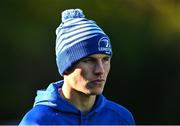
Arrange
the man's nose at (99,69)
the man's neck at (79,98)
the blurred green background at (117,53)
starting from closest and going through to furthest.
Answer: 1. the man's nose at (99,69)
2. the man's neck at (79,98)
3. the blurred green background at (117,53)

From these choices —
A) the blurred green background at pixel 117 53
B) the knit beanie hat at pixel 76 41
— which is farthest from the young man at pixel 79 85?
the blurred green background at pixel 117 53

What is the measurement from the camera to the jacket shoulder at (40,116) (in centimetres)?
390

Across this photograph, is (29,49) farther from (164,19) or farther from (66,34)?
(66,34)

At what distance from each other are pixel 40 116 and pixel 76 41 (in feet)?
1.58

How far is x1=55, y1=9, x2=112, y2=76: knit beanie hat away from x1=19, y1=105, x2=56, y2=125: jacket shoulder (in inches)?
9.7

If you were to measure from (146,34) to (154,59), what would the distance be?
1.20ft

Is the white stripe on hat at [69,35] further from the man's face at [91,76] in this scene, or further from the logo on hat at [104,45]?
the man's face at [91,76]

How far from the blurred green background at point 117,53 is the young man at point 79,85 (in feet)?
17.0

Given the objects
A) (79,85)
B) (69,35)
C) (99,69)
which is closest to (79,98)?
(79,85)

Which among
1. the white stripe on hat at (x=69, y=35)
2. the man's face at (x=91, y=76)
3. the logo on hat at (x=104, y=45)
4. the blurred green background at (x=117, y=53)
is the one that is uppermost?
the white stripe on hat at (x=69, y=35)

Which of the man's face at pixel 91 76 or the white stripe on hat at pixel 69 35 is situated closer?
the man's face at pixel 91 76

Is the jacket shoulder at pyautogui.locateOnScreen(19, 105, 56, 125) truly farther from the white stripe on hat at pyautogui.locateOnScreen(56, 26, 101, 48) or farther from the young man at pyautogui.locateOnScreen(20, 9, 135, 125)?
the white stripe on hat at pyautogui.locateOnScreen(56, 26, 101, 48)

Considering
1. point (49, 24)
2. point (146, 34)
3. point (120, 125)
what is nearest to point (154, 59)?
point (146, 34)

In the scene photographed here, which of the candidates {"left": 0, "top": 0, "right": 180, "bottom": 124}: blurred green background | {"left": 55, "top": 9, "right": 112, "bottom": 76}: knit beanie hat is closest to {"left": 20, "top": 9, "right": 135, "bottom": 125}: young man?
{"left": 55, "top": 9, "right": 112, "bottom": 76}: knit beanie hat
